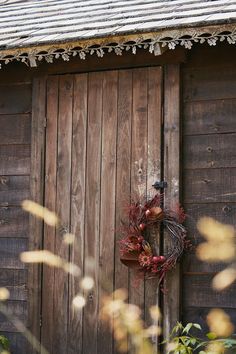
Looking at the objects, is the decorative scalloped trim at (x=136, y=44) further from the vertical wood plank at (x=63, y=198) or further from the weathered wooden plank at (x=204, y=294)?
the weathered wooden plank at (x=204, y=294)

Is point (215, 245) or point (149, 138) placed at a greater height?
point (149, 138)

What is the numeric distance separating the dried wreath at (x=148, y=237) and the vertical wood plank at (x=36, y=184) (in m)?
0.86

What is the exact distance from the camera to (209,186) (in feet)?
21.6

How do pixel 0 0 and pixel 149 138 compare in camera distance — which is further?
pixel 0 0

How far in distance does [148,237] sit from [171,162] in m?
0.66

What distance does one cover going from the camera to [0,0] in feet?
29.3

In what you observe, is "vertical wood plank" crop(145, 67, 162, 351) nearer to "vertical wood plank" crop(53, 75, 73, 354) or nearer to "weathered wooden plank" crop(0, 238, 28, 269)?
"vertical wood plank" crop(53, 75, 73, 354)

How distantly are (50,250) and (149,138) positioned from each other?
1.35 meters

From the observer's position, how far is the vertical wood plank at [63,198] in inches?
274

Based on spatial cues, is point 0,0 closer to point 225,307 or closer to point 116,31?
point 116,31

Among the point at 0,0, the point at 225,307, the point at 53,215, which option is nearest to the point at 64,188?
the point at 53,215

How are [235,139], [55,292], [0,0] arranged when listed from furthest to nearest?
1. [0,0]
2. [55,292]
3. [235,139]

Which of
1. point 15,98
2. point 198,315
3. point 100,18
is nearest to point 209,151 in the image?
point 198,315

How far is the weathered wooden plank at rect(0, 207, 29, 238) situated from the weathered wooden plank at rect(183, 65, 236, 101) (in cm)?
187
